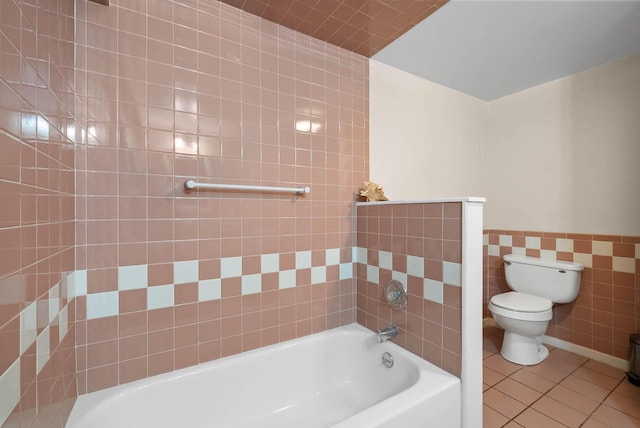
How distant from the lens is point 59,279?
88 centimetres

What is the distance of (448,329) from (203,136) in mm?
1462

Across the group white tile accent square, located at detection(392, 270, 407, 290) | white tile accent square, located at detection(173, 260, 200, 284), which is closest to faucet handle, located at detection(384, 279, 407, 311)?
white tile accent square, located at detection(392, 270, 407, 290)

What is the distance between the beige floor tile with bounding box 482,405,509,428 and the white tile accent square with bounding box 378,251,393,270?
0.94 meters

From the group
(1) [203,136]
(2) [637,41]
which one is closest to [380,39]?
(1) [203,136]

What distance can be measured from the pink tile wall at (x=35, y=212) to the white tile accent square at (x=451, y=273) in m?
1.36

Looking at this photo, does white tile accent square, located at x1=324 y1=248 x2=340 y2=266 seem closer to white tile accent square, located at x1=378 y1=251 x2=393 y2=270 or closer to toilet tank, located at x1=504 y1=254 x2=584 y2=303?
white tile accent square, located at x1=378 y1=251 x2=393 y2=270

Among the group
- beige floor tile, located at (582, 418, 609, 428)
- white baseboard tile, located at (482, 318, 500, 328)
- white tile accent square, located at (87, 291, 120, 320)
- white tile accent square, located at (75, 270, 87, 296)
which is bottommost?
beige floor tile, located at (582, 418, 609, 428)

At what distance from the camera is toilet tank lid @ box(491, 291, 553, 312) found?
1.90 m

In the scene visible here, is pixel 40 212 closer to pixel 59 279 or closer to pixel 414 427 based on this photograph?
pixel 59 279

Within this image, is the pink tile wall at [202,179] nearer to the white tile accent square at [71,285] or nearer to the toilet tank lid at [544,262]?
the white tile accent square at [71,285]

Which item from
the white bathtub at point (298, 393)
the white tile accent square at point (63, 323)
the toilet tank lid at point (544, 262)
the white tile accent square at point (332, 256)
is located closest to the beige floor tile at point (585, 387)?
the toilet tank lid at point (544, 262)

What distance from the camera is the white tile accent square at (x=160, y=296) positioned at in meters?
1.22

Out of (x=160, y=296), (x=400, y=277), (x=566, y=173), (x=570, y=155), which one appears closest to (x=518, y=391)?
(x=400, y=277)

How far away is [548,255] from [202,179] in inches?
105
